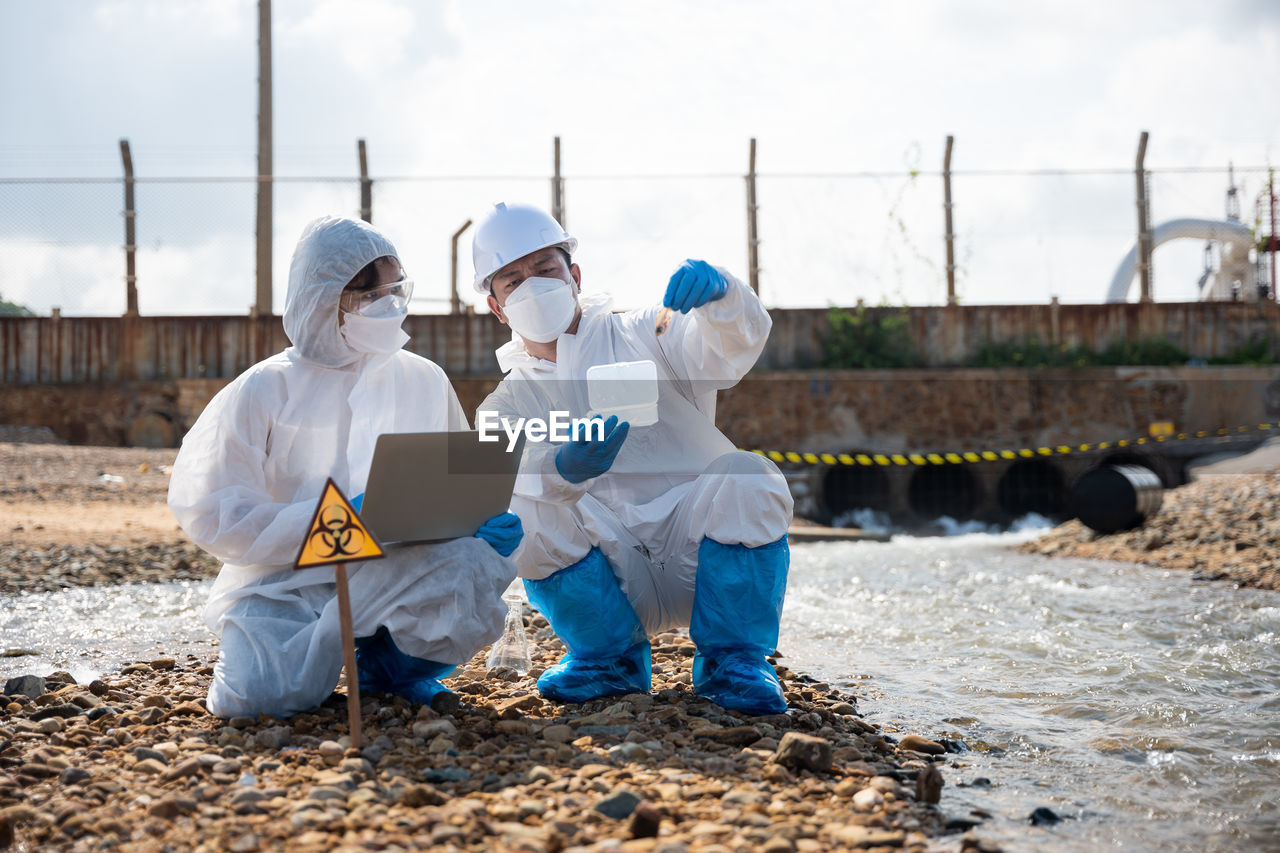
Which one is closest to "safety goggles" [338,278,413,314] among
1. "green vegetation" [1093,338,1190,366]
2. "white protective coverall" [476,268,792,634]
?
"white protective coverall" [476,268,792,634]

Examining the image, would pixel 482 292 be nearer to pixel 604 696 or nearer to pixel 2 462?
pixel 604 696

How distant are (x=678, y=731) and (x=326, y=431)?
1285 millimetres

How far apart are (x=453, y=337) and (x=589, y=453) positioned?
1145 centimetres

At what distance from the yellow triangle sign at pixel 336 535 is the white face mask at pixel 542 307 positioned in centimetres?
94

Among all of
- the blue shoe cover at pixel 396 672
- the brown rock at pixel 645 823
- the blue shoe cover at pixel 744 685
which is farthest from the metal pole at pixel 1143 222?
the brown rock at pixel 645 823

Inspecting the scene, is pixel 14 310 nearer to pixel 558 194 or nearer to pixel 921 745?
pixel 558 194

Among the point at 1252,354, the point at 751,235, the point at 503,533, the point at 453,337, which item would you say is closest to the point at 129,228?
the point at 453,337

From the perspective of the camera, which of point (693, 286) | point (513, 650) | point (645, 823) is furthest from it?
point (513, 650)

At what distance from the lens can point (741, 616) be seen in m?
2.96

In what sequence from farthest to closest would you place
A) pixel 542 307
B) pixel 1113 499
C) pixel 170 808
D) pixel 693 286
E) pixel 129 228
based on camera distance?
pixel 129 228 < pixel 1113 499 < pixel 542 307 < pixel 693 286 < pixel 170 808

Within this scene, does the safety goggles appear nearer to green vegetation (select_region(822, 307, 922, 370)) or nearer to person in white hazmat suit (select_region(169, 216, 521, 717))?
person in white hazmat suit (select_region(169, 216, 521, 717))

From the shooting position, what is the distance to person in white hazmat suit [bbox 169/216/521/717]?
2.82 metres

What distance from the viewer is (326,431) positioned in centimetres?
304

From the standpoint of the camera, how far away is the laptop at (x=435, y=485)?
2609 mm
